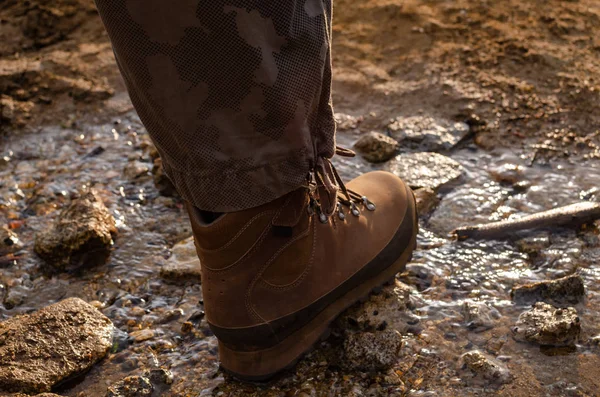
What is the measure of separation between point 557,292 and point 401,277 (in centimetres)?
45

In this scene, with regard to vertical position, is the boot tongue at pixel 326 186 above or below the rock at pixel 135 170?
above

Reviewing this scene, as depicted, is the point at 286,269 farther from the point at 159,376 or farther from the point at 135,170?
the point at 135,170

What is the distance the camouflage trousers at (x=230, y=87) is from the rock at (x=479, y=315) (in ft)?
2.39

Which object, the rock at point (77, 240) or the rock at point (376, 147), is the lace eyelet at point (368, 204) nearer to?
the rock at point (376, 147)

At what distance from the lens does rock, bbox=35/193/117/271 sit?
2.24m

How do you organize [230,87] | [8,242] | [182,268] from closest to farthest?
[230,87], [182,268], [8,242]

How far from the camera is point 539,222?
2.16 metres

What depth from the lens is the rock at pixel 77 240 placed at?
88.1 inches

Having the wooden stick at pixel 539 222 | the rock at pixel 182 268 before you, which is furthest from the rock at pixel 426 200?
the rock at pixel 182 268

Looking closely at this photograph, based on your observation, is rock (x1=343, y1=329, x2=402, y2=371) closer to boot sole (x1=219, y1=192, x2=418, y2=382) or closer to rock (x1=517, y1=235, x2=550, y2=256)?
boot sole (x1=219, y1=192, x2=418, y2=382)

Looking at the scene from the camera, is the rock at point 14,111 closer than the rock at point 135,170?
No

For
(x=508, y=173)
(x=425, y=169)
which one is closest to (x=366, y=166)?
(x=425, y=169)

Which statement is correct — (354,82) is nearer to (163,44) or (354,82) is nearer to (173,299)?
(173,299)

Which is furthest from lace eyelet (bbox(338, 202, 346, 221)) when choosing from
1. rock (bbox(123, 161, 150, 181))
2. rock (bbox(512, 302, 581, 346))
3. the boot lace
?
rock (bbox(123, 161, 150, 181))
